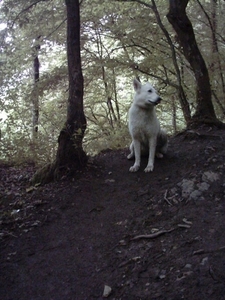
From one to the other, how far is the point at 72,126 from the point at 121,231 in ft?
7.43

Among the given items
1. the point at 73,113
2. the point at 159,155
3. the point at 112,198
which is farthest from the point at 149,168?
the point at 73,113

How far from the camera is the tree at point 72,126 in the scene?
5.24 meters

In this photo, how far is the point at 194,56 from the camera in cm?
622

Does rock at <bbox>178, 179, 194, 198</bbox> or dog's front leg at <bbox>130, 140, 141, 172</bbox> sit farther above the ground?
dog's front leg at <bbox>130, 140, 141, 172</bbox>

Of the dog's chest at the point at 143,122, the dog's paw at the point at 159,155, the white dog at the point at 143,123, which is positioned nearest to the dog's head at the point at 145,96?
the white dog at the point at 143,123

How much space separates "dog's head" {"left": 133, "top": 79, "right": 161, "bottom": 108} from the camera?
4.91 metres

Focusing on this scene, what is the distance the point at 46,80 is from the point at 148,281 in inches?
296

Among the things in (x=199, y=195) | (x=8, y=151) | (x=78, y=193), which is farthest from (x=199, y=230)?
(x=8, y=151)

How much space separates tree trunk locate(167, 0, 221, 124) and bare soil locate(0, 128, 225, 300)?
0.86m

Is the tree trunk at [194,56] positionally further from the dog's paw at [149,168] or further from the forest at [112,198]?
the dog's paw at [149,168]

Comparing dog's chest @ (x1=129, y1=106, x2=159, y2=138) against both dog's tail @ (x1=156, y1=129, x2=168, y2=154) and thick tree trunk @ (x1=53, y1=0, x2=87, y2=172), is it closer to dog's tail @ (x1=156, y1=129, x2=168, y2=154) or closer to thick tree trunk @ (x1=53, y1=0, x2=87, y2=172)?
dog's tail @ (x1=156, y1=129, x2=168, y2=154)

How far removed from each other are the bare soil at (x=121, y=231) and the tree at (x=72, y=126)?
0.25m

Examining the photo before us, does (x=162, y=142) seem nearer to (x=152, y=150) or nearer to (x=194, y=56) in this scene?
(x=152, y=150)

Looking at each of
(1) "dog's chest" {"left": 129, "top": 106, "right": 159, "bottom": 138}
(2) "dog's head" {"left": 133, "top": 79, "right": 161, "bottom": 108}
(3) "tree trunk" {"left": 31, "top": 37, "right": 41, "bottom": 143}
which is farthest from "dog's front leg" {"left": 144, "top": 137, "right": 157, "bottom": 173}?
(3) "tree trunk" {"left": 31, "top": 37, "right": 41, "bottom": 143}
